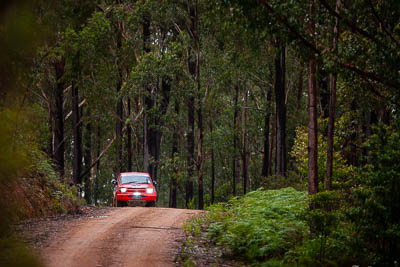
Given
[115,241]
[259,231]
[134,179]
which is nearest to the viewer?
[259,231]

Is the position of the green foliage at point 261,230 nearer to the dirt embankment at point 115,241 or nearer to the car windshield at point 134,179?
the dirt embankment at point 115,241

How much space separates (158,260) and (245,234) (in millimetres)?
2439

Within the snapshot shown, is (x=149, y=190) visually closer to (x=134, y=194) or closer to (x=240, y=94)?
(x=134, y=194)

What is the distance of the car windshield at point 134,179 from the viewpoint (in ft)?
72.5

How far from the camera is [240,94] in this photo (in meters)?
44.7

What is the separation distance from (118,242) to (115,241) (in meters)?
0.13

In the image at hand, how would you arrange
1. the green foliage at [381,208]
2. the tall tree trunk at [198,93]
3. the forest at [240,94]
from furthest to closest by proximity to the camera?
the tall tree trunk at [198,93]
the green foliage at [381,208]
the forest at [240,94]

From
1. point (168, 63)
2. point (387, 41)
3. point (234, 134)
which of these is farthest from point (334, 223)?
point (234, 134)

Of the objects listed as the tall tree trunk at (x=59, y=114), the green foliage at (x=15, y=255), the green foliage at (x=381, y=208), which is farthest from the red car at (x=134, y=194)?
the green foliage at (x=15, y=255)

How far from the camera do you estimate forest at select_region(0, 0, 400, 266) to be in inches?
102

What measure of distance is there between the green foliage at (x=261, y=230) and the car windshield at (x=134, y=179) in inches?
296

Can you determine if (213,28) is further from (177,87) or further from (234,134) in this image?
(234,134)

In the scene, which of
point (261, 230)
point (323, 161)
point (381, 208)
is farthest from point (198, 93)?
point (381, 208)

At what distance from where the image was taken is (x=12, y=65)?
6.78 feet
